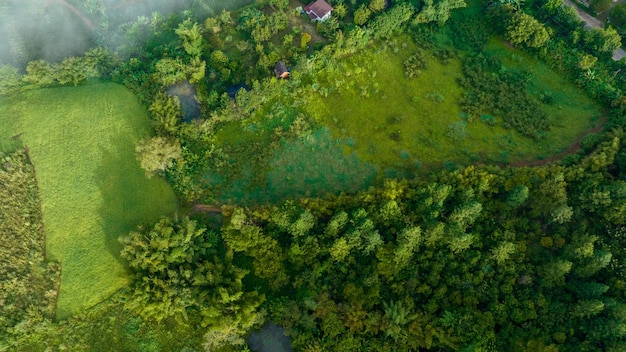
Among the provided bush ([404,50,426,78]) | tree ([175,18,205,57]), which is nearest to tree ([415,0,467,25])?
bush ([404,50,426,78])

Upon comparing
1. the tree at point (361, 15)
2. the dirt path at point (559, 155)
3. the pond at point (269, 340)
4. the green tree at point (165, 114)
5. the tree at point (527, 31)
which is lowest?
the pond at point (269, 340)

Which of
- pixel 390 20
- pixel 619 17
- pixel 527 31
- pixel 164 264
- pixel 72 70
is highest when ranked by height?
pixel 619 17

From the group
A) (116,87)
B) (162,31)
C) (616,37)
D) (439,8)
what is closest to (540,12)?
(616,37)

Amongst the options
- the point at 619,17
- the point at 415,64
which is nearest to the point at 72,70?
the point at 415,64

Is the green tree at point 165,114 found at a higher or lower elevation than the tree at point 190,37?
lower

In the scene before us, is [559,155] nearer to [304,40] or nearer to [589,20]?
[589,20]

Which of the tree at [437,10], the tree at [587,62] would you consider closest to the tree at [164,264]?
the tree at [437,10]

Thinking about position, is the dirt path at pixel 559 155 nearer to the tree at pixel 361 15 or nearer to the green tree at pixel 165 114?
the tree at pixel 361 15

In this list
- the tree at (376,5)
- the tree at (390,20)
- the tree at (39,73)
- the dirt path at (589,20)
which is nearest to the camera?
the tree at (39,73)
